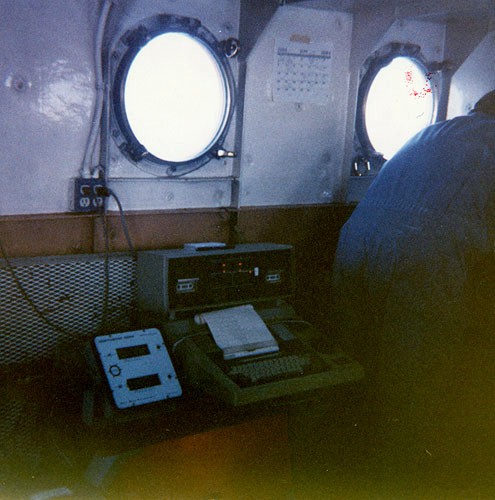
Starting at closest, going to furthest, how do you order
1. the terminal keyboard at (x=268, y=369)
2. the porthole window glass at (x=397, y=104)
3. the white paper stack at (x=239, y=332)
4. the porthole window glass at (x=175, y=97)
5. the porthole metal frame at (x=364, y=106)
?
the terminal keyboard at (x=268, y=369)
the white paper stack at (x=239, y=332)
the porthole window glass at (x=175, y=97)
the porthole metal frame at (x=364, y=106)
the porthole window glass at (x=397, y=104)

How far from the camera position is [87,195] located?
2.32 m

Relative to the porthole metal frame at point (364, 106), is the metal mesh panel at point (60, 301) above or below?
below

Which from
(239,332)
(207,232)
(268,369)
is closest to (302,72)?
(207,232)

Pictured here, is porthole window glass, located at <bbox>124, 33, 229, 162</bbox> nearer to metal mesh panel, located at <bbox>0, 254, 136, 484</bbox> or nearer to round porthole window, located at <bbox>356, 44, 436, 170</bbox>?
metal mesh panel, located at <bbox>0, 254, 136, 484</bbox>

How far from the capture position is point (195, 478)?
6.32ft

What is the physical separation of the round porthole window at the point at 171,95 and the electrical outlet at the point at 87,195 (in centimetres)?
19

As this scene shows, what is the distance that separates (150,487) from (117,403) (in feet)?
0.88

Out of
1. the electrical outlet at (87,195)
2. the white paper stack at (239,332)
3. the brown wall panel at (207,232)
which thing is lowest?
the white paper stack at (239,332)

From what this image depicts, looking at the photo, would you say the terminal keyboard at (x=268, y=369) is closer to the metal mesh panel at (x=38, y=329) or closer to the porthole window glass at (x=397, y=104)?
the metal mesh panel at (x=38, y=329)

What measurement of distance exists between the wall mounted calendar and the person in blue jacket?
66cm

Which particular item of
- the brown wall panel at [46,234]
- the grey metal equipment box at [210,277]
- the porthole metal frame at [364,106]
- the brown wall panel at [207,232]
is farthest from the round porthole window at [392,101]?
the brown wall panel at [46,234]

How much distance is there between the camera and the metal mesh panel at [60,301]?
87.9 inches

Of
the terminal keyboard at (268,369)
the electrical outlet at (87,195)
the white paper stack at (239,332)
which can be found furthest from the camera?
the electrical outlet at (87,195)

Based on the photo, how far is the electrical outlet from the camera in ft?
7.54
